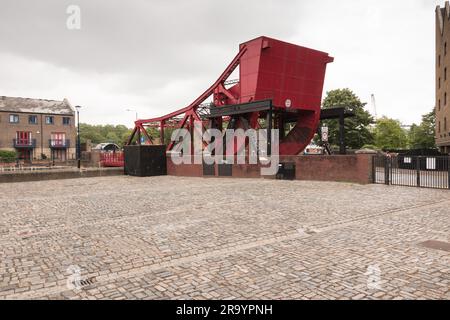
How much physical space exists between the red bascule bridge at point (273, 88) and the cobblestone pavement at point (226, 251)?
511 inches

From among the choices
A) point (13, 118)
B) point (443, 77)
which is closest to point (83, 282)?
point (443, 77)

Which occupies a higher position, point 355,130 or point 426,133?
point 426,133

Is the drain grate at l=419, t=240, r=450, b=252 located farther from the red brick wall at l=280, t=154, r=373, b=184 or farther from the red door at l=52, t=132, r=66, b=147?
the red door at l=52, t=132, r=66, b=147

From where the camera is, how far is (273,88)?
77.6 feet

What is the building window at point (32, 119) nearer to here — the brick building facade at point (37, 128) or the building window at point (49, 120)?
the brick building facade at point (37, 128)

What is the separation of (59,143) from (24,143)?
15.7 ft

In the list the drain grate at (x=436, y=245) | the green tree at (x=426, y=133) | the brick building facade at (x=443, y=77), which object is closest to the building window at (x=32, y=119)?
the brick building facade at (x=443, y=77)

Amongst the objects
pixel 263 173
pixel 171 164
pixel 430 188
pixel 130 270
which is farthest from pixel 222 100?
pixel 130 270

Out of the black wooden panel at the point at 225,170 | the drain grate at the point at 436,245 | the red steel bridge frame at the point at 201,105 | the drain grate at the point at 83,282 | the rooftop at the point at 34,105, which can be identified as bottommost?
the drain grate at the point at 83,282

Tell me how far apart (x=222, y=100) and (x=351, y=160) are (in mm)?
13255

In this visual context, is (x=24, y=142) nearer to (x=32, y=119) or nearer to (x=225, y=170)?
(x=32, y=119)

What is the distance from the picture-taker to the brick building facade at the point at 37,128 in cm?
4756

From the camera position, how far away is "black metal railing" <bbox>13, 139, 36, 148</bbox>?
47844 millimetres
